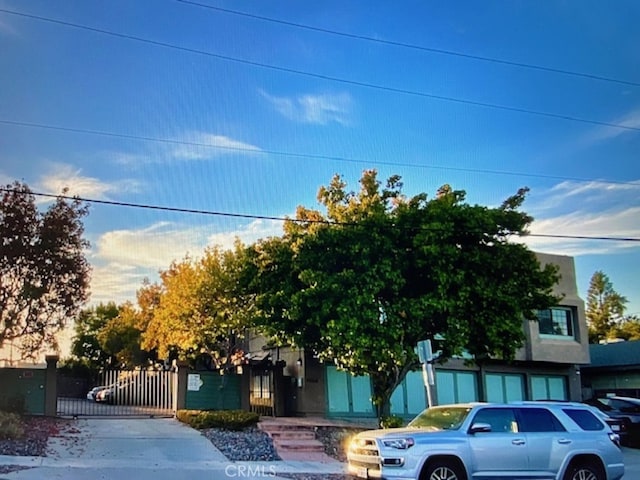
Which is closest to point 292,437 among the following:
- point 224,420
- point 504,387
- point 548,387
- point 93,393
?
point 224,420

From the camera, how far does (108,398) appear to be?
28.9 metres

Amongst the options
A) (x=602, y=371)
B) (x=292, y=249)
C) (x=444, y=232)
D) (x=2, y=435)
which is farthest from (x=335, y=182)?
(x=602, y=371)

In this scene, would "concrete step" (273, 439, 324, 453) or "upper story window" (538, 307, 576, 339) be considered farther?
"upper story window" (538, 307, 576, 339)

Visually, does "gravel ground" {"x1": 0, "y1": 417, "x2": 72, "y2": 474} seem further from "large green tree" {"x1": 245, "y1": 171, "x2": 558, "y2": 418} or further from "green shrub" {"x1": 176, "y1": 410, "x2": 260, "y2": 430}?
"large green tree" {"x1": 245, "y1": 171, "x2": 558, "y2": 418}

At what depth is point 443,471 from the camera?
12133 mm

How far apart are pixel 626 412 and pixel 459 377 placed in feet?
22.2

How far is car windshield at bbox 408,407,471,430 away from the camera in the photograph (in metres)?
13.0

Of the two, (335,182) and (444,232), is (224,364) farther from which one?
(444,232)

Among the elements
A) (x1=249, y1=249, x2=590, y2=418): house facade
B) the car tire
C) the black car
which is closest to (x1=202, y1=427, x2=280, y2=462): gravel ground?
the car tire

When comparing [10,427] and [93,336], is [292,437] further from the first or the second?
[93,336]

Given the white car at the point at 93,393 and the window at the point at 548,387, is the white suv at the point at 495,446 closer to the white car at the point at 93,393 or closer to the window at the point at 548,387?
the window at the point at 548,387

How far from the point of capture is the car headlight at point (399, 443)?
1210cm

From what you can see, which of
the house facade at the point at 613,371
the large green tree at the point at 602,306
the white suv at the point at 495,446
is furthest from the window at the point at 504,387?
the large green tree at the point at 602,306

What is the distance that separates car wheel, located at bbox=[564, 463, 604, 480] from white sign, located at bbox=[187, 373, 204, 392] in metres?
13.2
